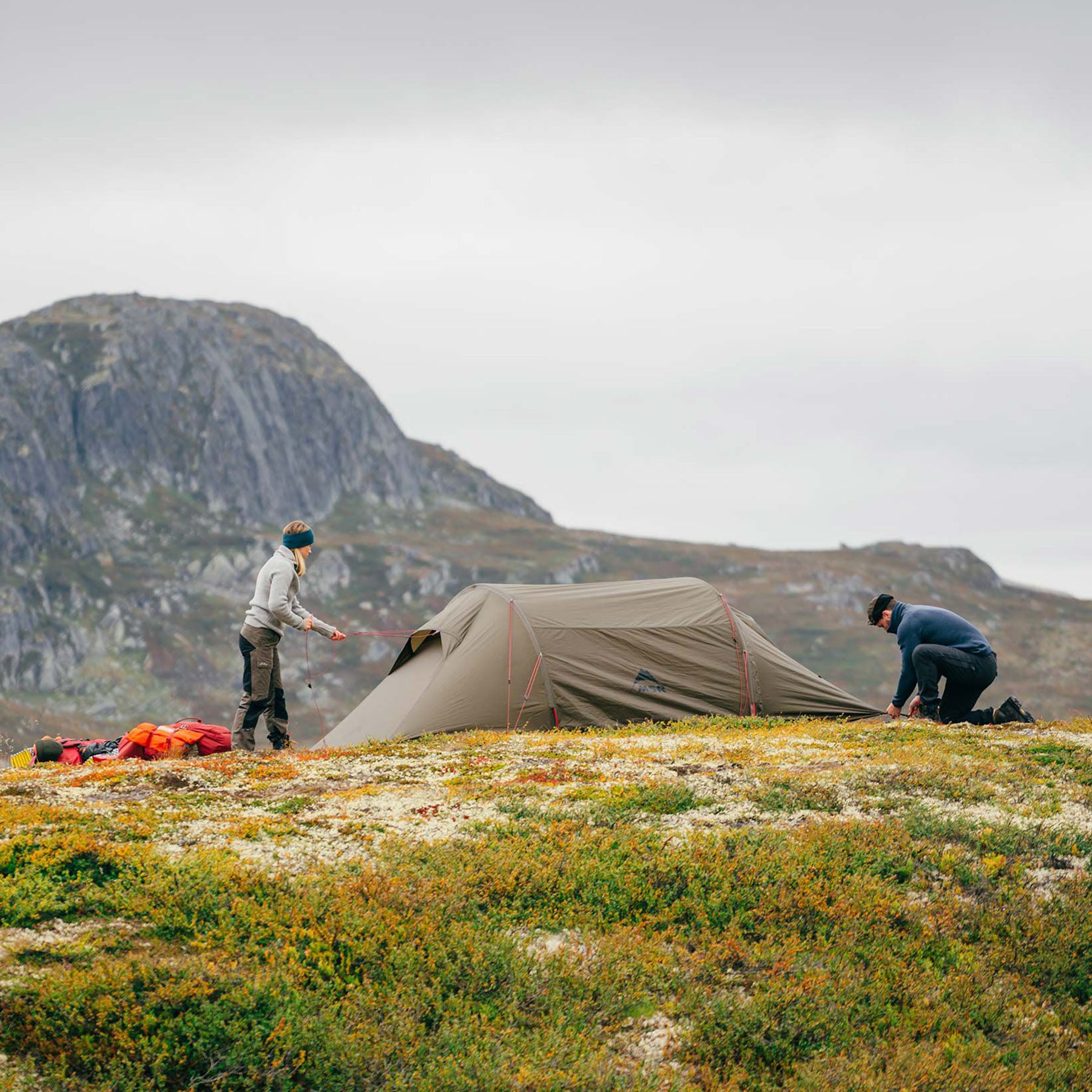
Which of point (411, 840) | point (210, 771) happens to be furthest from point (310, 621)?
point (411, 840)

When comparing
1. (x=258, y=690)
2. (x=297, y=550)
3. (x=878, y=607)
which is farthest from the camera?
(x=878, y=607)

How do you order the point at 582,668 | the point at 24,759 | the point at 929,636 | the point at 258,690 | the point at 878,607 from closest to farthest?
the point at 258,690 → the point at 24,759 → the point at 929,636 → the point at 878,607 → the point at 582,668

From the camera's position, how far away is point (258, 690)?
67.5 ft

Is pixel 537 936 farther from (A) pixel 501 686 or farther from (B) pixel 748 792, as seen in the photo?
(A) pixel 501 686

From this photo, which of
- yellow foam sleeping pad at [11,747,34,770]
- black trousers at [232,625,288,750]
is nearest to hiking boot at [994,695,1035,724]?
black trousers at [232,625,288,750]

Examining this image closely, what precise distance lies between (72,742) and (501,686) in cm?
897

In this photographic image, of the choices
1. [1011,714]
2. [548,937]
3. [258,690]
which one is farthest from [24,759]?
[1011,714]

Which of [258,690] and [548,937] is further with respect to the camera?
[258,690]

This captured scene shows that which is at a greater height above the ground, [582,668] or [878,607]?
[878,607]

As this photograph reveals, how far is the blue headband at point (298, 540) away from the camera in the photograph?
21156 millimetres

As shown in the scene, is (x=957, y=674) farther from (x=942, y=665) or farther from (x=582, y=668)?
(x=582, y=668)

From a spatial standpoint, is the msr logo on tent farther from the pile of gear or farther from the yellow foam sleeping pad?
the yellow foam sleeping pad

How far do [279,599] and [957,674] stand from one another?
13.6 m

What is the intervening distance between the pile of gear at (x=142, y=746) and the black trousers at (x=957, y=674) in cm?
1371
